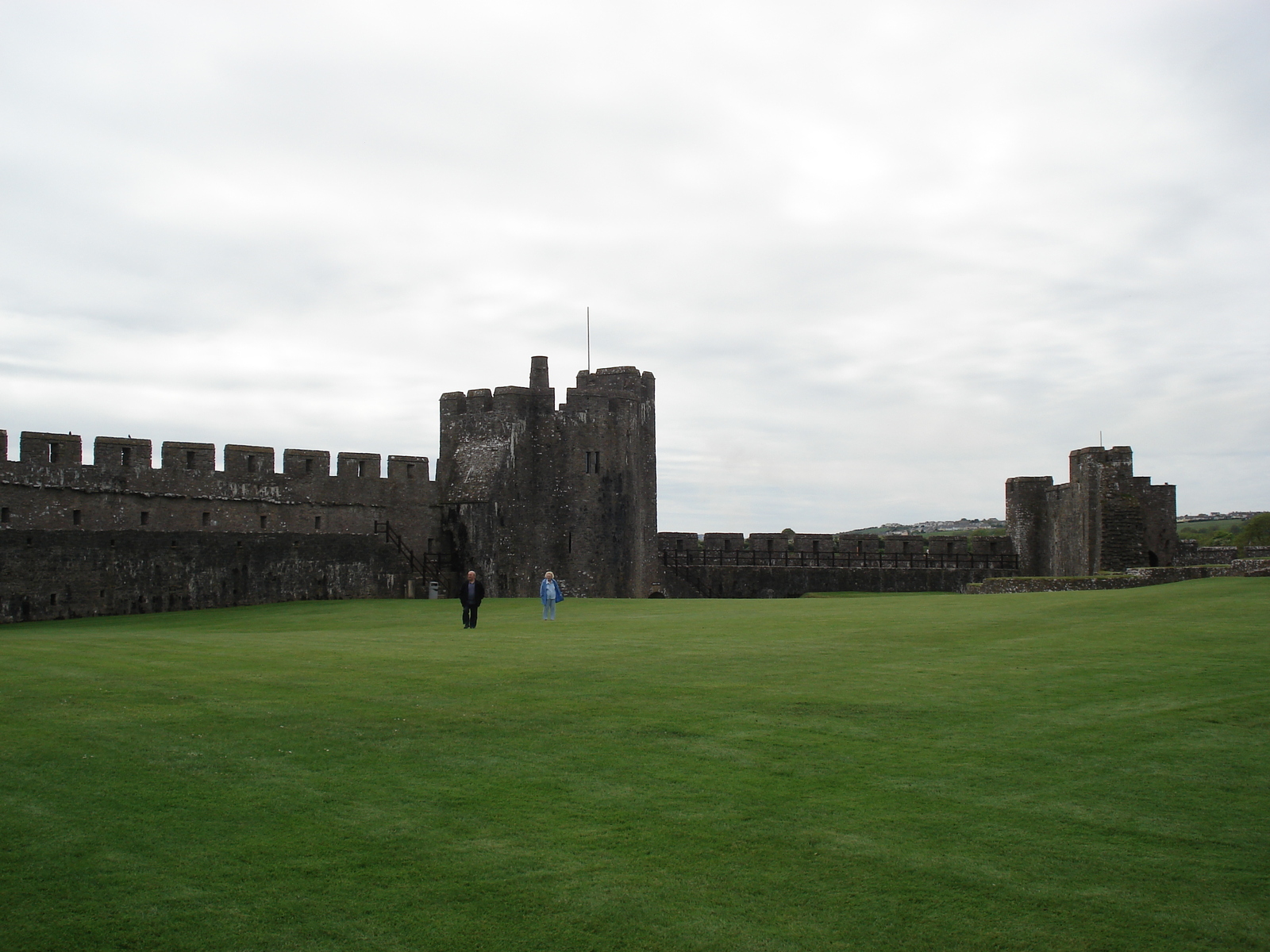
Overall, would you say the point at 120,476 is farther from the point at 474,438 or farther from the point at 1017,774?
the point at 1017,774

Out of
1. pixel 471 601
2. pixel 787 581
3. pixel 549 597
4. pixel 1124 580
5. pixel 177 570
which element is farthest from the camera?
pixel 787 581

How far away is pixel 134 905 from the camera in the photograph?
5.67m

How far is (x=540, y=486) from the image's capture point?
38.0m

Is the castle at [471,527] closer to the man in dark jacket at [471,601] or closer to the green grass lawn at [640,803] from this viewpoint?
the man in dark jacket at [471,601]

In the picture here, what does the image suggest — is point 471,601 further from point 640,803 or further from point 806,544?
point 806,544

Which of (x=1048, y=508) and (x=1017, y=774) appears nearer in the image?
(x=1017, y=774)

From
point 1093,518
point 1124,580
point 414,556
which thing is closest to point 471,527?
point 414,556

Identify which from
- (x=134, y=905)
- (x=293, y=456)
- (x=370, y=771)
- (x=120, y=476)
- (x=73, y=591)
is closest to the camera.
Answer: (x=134, y=905)

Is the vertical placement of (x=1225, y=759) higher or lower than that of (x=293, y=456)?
lower

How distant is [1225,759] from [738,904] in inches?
193

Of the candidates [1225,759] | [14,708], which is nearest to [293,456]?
[14,708]

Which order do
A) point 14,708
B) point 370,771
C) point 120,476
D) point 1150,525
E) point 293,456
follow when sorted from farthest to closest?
point 1150,525, point 293,456, point 120,476, point 14,708, point 370,771

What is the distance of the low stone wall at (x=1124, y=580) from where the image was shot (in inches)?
1136

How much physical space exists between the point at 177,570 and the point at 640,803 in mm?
25451
